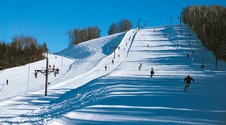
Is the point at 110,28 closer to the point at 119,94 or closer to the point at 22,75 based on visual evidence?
the point at 22,75

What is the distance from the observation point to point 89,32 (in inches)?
6727

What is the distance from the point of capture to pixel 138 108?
17.6 m

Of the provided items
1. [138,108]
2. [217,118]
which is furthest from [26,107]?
[217,118]

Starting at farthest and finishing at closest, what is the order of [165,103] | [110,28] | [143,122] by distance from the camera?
[110,28], [165,103], [143,122]

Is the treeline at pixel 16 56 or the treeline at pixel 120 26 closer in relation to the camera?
the treeline at pixel 16 56

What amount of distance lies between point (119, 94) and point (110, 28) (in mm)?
157768

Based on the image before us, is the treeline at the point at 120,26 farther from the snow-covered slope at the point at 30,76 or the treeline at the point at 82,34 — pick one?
the snow-covered slope at the point at 30,76

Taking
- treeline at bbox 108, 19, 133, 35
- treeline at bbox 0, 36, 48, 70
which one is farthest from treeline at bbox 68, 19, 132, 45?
treeline at bbox 0, 36, 48, 70

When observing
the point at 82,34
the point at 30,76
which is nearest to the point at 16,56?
the point at 30,76

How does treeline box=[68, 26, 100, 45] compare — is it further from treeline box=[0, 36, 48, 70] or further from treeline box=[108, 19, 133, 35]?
treeline box=[0, 36, 48, 70]

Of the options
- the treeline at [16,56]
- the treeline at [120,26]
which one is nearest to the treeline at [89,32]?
the treeline at [120,26]

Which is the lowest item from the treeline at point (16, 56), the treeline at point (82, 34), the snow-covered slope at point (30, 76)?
the snow-covered slope at point (30, 76)

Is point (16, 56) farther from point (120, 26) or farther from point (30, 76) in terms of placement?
point (120, 26)

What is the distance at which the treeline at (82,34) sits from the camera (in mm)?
165625
